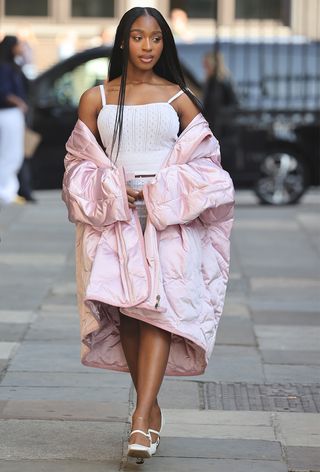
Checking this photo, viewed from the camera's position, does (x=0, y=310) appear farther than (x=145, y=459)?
Yes

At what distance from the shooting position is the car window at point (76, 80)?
1582 centimetres

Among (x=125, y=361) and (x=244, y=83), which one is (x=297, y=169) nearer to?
(x=244, y=83)

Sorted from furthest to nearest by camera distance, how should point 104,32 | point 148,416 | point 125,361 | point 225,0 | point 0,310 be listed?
point 225,0 < point 104,32 < point 0,310 < point 125,361 < point 148,416

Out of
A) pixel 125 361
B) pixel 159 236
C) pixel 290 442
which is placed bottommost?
pixel 290 442

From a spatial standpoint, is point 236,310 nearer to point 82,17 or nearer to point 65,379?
point 65,379

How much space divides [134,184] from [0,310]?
3401 millimetres

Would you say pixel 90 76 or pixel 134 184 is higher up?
pixel 134 184

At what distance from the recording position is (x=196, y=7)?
31.8 m

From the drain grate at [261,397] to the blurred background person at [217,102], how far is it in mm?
9050

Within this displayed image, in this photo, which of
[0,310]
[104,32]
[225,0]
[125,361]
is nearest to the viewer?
[125,361]

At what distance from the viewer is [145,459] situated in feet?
16.3

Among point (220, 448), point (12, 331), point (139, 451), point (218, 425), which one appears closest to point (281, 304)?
point (12, 331)

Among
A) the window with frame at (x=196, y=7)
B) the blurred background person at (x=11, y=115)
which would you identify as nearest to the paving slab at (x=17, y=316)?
the blurred background person at (x=11, y=115)

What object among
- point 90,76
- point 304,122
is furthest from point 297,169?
point 90,76
